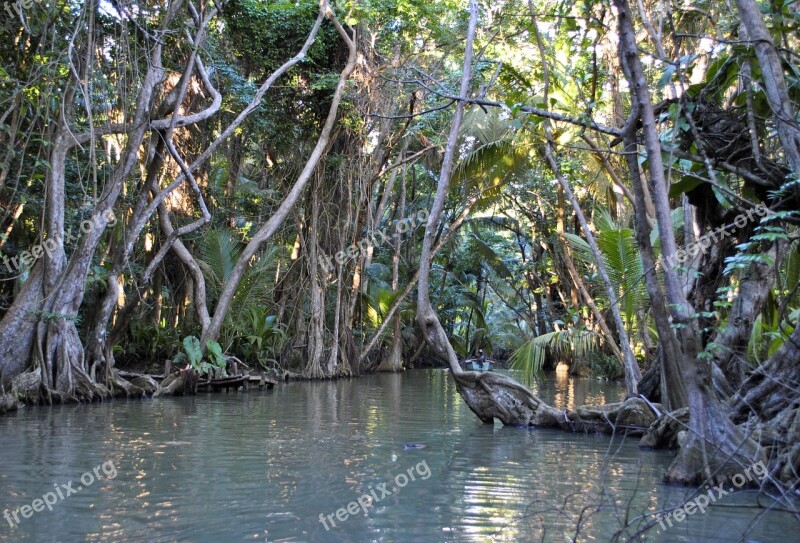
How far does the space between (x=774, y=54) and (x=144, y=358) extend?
12.8 meters

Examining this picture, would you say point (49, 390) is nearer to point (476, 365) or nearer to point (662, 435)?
point (662, 435)

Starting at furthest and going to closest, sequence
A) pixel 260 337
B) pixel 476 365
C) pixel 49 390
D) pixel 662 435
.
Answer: pixel 476 365
pixel 260 337
pixel 49 390
pixel 662 435

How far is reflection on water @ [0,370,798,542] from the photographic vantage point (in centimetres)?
425

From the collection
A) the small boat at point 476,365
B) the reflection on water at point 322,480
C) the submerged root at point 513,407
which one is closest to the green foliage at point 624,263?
the submerged root at point 513,407

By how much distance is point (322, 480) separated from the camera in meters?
5.57

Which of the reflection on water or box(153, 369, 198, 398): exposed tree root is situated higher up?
box(153, 369, 198, 398): exposed tree root

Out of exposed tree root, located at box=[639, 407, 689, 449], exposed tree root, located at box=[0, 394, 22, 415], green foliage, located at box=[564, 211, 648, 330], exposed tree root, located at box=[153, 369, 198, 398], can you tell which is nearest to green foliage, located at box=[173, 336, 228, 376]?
exposed tree root, located at box=[153, 369, 198, 398]

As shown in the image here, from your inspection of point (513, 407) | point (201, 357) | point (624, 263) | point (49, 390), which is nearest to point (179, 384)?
point (201, 357)

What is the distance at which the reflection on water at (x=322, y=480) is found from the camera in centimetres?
425

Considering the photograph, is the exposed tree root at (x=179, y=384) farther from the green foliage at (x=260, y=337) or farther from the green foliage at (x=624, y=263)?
the green foliage at (x=624, y=263)

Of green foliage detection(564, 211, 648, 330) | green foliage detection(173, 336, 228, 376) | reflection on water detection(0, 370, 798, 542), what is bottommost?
reflection on water detection(0, 370, 798, 542)

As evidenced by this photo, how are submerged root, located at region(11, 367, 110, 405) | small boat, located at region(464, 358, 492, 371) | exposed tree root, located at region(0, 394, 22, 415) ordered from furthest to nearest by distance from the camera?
small boat, located at region(464, 358, 492, 371)
submerged root, located at region(11, 367, 110, 405)
exposed tree root, located at region(0, 394, 22, 415)

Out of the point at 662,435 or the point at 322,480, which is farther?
the point at 662,435

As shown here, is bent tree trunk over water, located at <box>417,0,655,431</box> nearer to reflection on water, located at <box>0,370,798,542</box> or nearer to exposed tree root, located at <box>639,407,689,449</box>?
reflection on water, located at <box>0,370,798,542</box>
